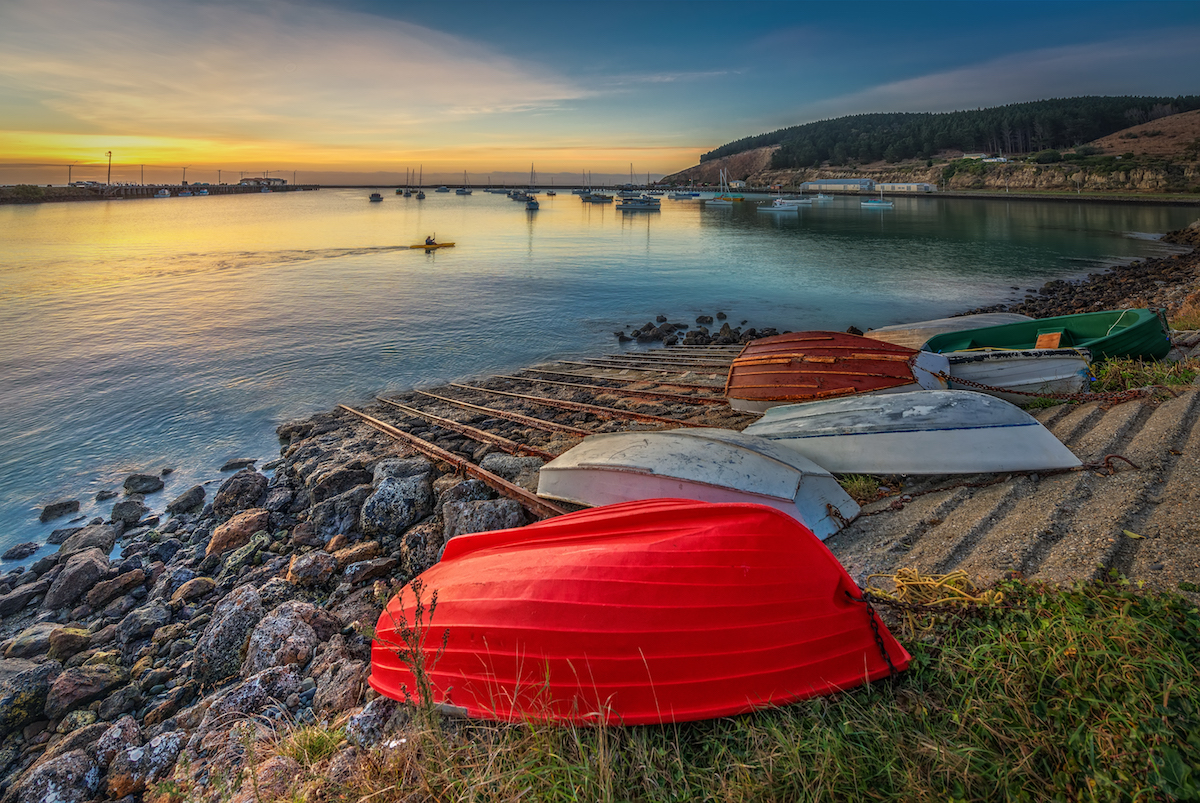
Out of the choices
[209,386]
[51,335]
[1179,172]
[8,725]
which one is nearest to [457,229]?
[51,335]

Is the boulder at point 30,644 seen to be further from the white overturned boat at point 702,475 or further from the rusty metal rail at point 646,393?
the rusty metal rail at point 646,393

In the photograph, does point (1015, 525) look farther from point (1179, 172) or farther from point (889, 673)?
point (1179, 172)

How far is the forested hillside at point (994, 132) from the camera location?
10900 centimetres

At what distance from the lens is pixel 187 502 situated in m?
8.47

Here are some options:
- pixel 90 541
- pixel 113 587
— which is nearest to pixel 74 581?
pixel 113 587

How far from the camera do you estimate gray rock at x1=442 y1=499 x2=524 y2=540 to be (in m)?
5.72

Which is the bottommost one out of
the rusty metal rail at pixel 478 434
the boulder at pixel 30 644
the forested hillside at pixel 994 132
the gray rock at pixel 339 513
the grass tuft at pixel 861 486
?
the boulder at pixel 30 644

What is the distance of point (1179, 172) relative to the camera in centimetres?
6762

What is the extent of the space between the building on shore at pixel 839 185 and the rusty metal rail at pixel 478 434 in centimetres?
11674

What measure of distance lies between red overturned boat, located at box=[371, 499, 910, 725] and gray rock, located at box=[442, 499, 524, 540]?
2.01 meters

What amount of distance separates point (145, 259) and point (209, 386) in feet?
101

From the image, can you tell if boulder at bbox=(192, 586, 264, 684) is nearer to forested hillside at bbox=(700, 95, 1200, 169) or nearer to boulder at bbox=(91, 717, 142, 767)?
boulder at bbox=(91, 717, 142, 767)

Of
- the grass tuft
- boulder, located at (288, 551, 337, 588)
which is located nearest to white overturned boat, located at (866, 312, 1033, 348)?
the grass tuft

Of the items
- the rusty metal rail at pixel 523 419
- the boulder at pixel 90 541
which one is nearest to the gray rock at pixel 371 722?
the rusty metal rail at pixel 523 419
